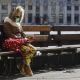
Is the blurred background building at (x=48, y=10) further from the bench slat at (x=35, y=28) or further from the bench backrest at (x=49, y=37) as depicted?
the bench slat at (x=35, y=28)

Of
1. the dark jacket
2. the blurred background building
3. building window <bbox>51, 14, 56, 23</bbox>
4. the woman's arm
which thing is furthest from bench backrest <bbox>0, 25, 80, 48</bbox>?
building window <bbox>51, 14, 56, 23</bbox>

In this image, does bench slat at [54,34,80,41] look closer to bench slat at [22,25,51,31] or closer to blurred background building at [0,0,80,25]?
bench slat at [22,25,51,31]

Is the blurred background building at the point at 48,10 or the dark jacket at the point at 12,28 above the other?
the blurred background building at the point at 48,10

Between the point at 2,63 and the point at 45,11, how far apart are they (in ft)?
179

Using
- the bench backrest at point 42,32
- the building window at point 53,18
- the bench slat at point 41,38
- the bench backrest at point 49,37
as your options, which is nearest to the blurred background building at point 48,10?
the building window at point 53,18

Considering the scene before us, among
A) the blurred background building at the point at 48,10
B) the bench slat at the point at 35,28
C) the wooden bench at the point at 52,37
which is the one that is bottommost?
the wooden bench at the point at 52,37

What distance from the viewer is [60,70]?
552cm

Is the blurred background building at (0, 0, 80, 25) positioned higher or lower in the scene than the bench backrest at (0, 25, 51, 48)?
higher

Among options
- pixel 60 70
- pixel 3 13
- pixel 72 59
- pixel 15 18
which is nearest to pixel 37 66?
pixel 60 70

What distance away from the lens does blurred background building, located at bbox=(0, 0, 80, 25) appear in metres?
58.2

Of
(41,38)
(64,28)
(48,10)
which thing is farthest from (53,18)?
(41,38)

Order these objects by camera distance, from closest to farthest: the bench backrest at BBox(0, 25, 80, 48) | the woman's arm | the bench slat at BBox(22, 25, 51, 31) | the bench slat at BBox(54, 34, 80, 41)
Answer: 1. the woman's arm
2. the bench slat at BBox(22, 25, 51, 31)
3. the bench backrest at BBox(0, 25, 80, 48)
4. the bench slat at BBox(54, 34, 80, 41)

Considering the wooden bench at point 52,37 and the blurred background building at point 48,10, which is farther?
the blurred background building at point 48,10

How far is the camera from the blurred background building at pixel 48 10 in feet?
191
